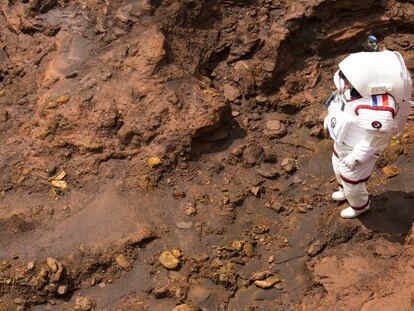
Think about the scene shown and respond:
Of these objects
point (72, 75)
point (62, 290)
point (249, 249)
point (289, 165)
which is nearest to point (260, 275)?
point (249, 249)

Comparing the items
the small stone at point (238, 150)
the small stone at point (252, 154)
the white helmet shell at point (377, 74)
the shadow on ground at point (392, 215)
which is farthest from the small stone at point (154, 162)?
the white helmet shell at point (377, 74)

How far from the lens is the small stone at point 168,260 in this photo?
462 cm

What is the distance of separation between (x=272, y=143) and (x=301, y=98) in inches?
26.8

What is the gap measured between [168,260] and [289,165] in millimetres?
1512

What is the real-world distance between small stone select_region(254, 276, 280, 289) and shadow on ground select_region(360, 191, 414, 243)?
896 millimetres

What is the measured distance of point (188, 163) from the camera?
531cm

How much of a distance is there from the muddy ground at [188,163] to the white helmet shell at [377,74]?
3.50ft

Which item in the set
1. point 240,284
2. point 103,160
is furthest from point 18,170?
point 240,284

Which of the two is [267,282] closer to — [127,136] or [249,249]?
[249,249]

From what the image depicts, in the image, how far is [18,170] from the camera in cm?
525

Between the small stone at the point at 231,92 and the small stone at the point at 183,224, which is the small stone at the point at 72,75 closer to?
the small stone at the point at 231,92

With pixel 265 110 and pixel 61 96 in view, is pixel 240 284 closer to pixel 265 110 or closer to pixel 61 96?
pixel 265 110

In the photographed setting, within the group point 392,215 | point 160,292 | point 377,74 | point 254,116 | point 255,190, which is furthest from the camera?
point 254,116

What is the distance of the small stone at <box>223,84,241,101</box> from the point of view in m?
5.90
